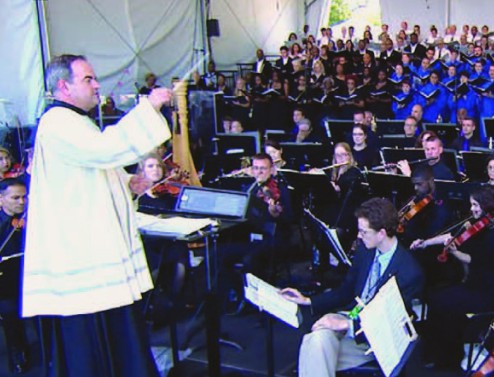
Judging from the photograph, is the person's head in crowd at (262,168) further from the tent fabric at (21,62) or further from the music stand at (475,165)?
the tent fabric at (21,62)

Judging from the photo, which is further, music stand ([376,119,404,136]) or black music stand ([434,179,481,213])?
music stand ([376,119,404,136])

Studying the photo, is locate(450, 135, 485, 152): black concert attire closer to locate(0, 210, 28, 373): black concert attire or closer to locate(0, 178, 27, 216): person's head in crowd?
locate(0, 178, 27, 216): person's head in crowd

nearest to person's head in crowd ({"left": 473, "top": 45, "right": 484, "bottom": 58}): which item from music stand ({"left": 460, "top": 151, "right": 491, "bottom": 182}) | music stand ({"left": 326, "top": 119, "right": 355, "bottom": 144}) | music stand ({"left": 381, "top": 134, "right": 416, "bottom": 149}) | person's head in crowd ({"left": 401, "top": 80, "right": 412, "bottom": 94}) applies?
person's head in crowd ({"left": 401, "top": 80, "right": 412, "bottom": 94})

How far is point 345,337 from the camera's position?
3125mm

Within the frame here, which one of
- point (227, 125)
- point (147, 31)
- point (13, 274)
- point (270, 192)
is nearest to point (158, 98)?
point (13, 274)

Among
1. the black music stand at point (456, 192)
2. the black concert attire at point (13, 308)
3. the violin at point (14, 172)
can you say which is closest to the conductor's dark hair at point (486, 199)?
the black music stand at point (456, 192)

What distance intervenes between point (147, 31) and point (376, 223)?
10.4 metres

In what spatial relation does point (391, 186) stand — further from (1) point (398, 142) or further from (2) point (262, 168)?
(1) point (398, 142)

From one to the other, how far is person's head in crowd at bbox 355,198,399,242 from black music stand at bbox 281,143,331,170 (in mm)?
3243

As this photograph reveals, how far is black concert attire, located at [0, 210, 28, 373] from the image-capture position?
12.7 feet

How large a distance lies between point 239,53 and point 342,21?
3534 mm

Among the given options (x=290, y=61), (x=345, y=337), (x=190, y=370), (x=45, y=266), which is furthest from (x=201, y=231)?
(x=290, y=61)

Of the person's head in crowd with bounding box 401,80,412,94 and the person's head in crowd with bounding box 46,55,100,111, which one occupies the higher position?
the person's head in crowd with bounding box 46,55,100,111

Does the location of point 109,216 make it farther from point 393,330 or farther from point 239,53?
point 239,53
